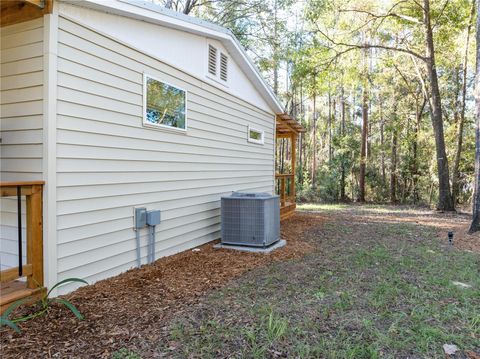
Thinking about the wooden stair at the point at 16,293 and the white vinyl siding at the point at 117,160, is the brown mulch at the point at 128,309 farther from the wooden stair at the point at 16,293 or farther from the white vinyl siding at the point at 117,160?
the white vinyl siding at the point at 117,160

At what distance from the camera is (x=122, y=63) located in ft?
13.2

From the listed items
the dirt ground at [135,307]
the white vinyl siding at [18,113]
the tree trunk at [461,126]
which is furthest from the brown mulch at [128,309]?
the tree trunk at [461,126]

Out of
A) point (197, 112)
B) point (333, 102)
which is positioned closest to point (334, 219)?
point (197, 112)

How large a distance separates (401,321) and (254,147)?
566cm

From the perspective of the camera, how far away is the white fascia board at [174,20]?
3.73 m

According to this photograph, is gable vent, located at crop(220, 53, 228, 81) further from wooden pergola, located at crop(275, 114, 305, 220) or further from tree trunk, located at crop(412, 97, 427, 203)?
tree trunk, located at crop(412, 97, 427, 203)

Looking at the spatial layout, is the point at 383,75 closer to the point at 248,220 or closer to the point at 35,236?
the point at 248,220

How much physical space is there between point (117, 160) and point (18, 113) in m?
1.09

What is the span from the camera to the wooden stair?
2.72 meters

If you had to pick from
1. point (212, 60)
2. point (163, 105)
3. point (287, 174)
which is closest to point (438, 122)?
point (287, 174)

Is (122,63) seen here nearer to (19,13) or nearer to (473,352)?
(19,13)

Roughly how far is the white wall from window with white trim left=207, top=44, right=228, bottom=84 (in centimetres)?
11

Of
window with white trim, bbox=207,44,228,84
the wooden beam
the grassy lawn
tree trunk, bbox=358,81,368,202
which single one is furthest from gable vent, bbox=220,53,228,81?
tree trunk, bbox=358,81,368,202

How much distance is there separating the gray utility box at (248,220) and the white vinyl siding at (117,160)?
498mm
